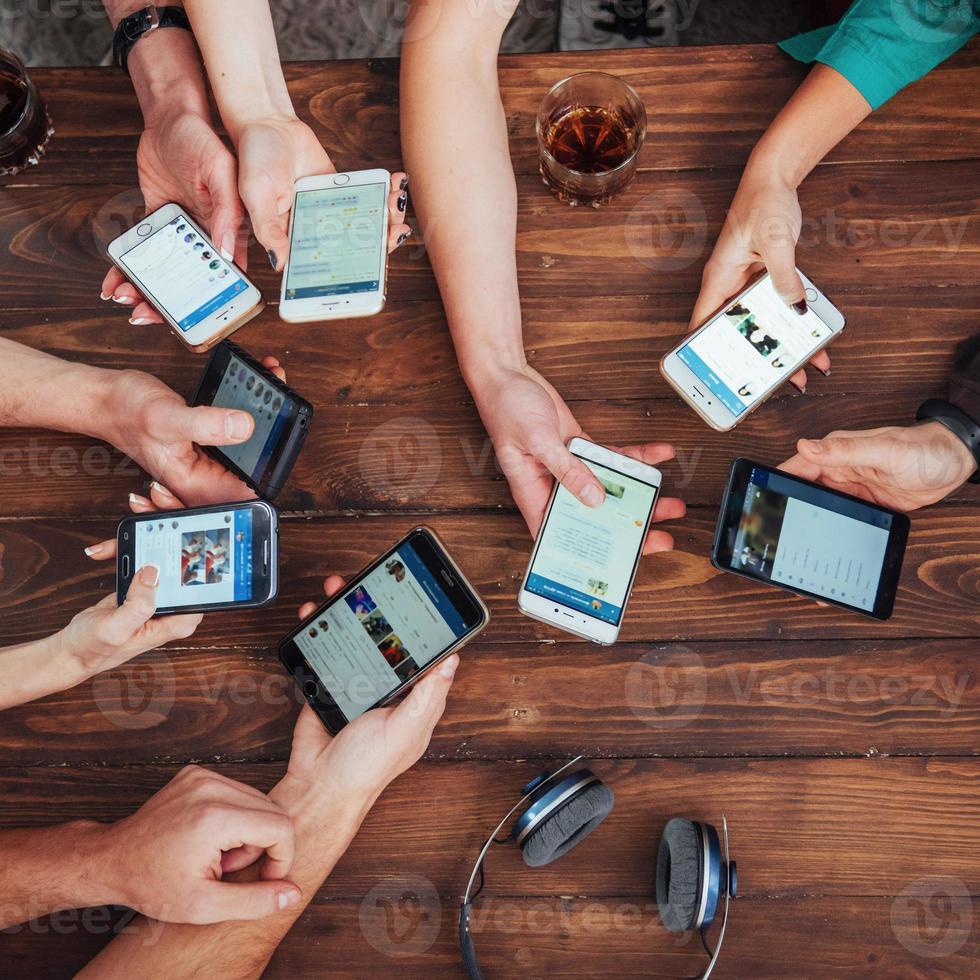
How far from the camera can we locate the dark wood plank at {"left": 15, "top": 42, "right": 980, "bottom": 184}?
4.85ft

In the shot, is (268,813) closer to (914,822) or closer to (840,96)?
(914,822)


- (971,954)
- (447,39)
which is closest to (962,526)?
(971,954)

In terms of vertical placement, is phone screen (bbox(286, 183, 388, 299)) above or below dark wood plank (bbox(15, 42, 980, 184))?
below

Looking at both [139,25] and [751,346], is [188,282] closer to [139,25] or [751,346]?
[139,25]

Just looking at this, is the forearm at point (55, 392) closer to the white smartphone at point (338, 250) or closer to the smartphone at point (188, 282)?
the smartphone at point (188, 282)

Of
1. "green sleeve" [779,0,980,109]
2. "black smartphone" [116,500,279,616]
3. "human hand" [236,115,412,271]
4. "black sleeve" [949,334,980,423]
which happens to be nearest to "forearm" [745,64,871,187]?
"green sleeve" [779,0,980,109]

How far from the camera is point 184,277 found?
4.69 feet

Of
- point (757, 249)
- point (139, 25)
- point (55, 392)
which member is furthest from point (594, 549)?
point (139, 25)

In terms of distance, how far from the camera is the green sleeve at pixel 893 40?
1.31 m

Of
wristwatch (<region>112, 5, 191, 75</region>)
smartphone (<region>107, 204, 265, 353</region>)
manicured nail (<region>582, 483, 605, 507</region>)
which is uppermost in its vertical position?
wristwatch (<region>112, 5, 191, 75</region>)

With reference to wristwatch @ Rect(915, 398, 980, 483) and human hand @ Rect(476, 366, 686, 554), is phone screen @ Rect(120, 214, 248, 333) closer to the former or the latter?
human hand @ Rect(476, 366, 686, 554)

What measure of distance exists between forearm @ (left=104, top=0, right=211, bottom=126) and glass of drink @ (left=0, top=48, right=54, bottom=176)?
18 cm

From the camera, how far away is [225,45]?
1394 mm

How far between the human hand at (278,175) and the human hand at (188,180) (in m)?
0.04
